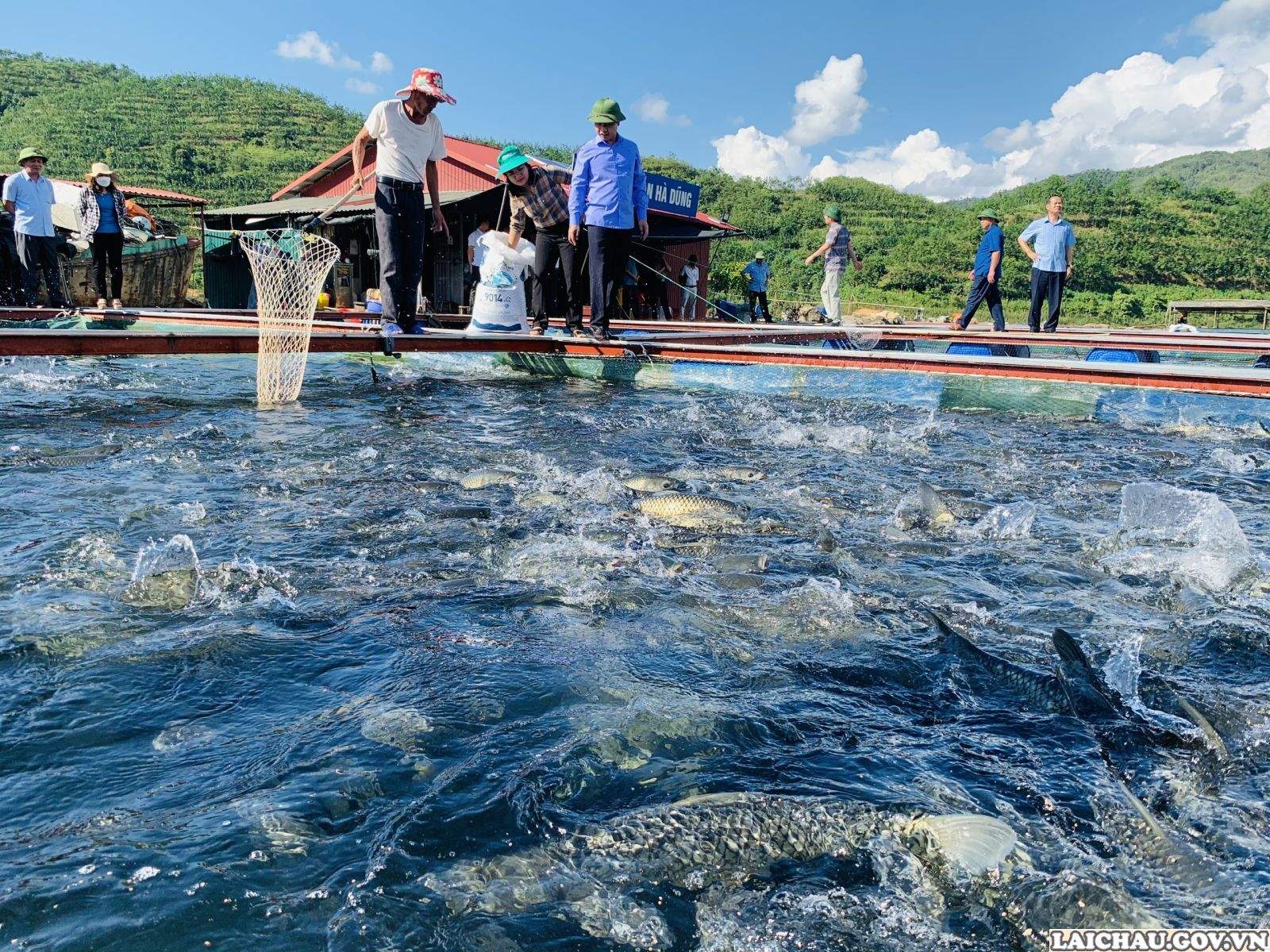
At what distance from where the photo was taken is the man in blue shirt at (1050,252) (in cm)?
1080

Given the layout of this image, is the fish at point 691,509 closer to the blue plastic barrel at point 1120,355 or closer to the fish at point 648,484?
the fish at point 648,484

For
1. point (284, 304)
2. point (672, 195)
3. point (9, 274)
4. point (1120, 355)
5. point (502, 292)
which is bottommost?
point (1120, 355)

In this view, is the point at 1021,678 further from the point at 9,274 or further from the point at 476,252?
the point at 9,274

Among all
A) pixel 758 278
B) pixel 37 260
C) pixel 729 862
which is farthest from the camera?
pixel 758 278

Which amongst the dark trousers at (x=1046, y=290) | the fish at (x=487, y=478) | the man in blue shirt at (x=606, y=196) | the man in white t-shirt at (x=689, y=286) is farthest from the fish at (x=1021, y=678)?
the man in white t-shirt at (x=689, y=286)

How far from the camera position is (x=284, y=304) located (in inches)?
246

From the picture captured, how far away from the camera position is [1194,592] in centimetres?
285

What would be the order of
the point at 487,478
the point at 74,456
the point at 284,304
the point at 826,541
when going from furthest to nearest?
the point at 284,304
the point at 74,456
the point at 487,478
the point at 826,541

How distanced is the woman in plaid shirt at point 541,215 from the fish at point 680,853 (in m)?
7.12

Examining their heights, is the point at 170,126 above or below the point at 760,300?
above

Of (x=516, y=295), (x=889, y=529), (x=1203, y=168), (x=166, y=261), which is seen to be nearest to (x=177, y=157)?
(x=166, y=261)

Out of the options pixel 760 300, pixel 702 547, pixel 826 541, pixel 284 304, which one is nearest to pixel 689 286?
pixel 760 300

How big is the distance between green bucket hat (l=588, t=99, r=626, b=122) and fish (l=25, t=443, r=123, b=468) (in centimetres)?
466

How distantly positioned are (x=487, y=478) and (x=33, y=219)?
9024mm
